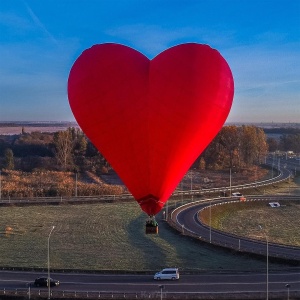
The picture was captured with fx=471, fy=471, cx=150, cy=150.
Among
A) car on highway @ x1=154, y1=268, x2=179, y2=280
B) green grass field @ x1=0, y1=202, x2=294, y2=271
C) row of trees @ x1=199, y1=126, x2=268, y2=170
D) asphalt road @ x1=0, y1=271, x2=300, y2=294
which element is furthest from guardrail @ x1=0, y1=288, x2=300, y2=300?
row of trees @ x1=199, y1=126, x2=268, y2=170

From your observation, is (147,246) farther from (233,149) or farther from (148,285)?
(233,149)

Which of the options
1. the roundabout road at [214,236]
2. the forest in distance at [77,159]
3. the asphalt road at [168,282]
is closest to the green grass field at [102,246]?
the roundabout road at [214,236]

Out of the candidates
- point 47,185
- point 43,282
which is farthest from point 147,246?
point 47,185

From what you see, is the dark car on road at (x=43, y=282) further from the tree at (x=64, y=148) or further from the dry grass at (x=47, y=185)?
the tree at (x=64, y=148)

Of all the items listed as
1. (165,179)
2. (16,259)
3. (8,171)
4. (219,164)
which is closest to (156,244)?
(16,259)

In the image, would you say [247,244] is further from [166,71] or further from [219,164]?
[219,164]

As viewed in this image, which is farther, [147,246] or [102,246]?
[147,246]
